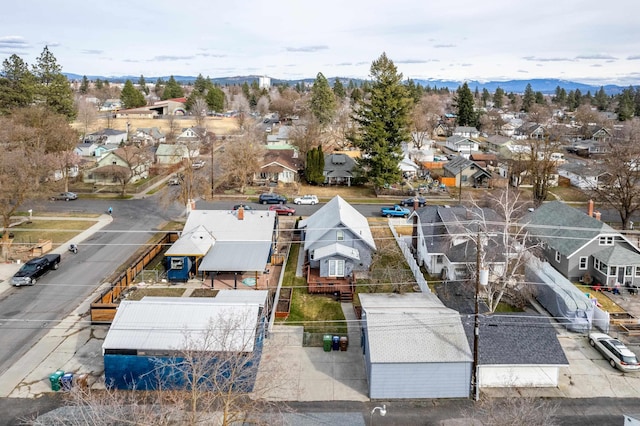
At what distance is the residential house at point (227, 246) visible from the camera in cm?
3366

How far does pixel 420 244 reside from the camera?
126 feet

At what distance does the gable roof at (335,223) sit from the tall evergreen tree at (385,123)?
1847 cm

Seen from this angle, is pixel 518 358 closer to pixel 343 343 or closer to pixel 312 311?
pixel 343 343

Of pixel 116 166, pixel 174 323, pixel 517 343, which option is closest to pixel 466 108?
pixel 116 166

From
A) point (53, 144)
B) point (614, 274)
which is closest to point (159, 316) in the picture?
point (614, 274)

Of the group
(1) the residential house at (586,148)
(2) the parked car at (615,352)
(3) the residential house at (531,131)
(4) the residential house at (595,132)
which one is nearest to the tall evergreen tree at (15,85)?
(2) the parked car at (615,352)

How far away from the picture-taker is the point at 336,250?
33844 millimetres

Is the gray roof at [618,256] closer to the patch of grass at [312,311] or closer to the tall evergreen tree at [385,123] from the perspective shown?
the patch of grass at [312,311]

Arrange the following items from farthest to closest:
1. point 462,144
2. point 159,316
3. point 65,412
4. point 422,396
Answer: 1. point 462,144
2. point 159,316
3. point 422,396
4. point 65,412

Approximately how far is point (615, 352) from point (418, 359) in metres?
10.4

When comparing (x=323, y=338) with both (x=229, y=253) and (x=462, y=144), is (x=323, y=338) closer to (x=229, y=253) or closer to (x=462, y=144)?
(x=229, y=253)

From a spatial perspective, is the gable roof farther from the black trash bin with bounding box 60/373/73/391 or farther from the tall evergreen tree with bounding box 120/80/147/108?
the tall evergreen tree with bounding box 120/80/147/108

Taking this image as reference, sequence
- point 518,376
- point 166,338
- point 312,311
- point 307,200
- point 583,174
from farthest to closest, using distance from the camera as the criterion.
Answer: point 583,174 → point 307,200 → point 312,311 → point 518,376 → point 166,338

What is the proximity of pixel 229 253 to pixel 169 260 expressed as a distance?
4.13 meters
